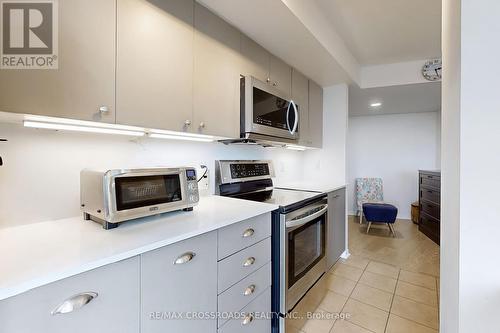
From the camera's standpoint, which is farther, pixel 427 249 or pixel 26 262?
pixel 427 249

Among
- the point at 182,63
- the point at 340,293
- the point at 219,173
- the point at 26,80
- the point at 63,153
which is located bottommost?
the point at 340,293

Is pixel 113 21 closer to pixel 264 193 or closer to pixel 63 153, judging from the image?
pixel 63 153

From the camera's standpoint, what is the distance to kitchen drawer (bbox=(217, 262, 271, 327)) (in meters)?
1.12

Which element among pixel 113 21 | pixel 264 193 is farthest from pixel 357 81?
pixel 113 21

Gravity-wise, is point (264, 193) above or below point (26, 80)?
below

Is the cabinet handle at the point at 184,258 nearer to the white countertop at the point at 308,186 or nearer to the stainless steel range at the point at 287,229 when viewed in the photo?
the stainless steel range at the point at 287,229

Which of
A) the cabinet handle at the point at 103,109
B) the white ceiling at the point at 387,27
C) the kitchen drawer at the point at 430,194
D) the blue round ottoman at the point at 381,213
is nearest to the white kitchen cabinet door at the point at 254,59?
the white ceiling at the point at 387,27

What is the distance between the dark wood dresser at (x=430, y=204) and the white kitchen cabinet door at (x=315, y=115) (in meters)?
1.93

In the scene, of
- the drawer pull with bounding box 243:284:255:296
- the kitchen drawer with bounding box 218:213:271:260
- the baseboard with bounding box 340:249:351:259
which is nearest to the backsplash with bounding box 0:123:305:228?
the kitchen drawer with bounding box 218:213:271:260

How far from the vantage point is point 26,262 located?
2.17ft

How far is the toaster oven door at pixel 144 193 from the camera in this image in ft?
3.12

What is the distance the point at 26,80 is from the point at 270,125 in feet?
4.66

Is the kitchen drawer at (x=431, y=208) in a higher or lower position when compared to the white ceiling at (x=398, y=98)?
lower

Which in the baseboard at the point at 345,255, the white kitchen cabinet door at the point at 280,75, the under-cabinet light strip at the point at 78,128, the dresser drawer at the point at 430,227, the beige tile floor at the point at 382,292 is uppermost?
the white kitchen cabinet door at the point at 280,75
